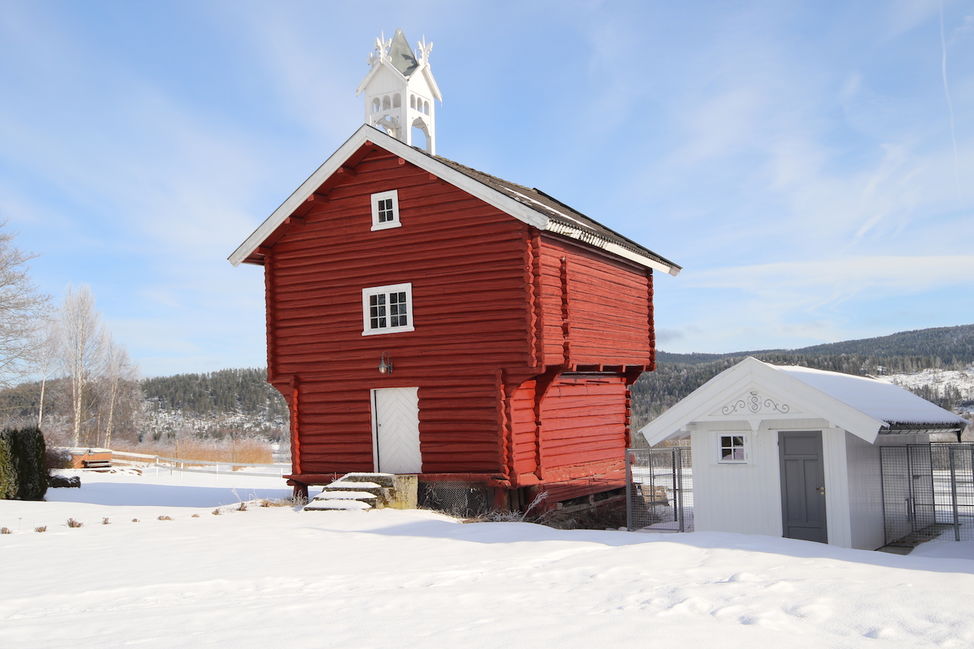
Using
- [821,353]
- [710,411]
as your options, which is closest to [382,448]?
[710,411]

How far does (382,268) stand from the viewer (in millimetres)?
22984

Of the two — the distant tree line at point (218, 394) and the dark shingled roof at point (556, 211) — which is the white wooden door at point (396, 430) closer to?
the dark shingled roof at point (556, 211)

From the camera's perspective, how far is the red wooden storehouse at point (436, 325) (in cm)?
2128

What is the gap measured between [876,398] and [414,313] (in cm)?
1073

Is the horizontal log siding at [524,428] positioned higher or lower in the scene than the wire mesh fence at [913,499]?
higher

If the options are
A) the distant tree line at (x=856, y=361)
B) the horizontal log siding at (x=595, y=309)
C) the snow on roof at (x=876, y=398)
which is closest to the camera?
the snow on roof at (x=876, y=398)

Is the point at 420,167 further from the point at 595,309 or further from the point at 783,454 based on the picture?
the point at 783,454

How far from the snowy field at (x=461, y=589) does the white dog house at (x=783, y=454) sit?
1.90m

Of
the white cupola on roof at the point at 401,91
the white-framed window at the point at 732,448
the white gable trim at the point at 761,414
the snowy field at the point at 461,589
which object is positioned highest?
the white cupola on roof at the point at 401,91

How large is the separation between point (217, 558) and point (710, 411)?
9.45m

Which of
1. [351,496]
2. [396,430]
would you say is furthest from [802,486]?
[396,430]

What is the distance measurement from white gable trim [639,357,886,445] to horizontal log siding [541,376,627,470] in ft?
15.5

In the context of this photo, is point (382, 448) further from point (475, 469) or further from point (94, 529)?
point (94, 529)

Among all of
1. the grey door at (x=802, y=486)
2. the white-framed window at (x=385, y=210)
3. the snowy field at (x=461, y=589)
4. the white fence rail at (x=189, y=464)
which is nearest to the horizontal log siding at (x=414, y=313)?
the white-framed window at (x=385, y=210)
